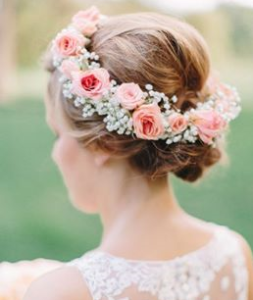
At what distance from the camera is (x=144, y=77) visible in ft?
3.20

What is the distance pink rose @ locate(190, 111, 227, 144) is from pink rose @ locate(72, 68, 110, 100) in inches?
6.1

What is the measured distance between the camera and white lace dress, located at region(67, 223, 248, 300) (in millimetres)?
958

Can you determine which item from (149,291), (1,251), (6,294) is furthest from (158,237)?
(1,251)

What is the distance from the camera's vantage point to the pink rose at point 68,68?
99cm

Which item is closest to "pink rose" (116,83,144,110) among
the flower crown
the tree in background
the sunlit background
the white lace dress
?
the flower crown

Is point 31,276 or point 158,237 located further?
point 31,276

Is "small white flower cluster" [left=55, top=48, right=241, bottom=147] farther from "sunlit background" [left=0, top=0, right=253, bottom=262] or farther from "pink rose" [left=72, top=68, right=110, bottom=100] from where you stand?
"sunlit background" [left=0, top=0, right=253, bottom=262]

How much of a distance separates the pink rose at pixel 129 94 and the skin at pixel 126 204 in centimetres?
10

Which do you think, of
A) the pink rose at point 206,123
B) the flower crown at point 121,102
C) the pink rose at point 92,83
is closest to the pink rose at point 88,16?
the flower crown at point 121,102

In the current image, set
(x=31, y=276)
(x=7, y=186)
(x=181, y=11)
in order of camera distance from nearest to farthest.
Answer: (x=31, y=276)
(x=181, y=11)
(x=7, y=186)

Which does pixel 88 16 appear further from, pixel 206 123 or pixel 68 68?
pixel 206 123

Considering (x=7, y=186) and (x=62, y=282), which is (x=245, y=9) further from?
(x=62, y=282)

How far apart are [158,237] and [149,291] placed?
90 mm

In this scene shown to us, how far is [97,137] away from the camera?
39.1 inches
